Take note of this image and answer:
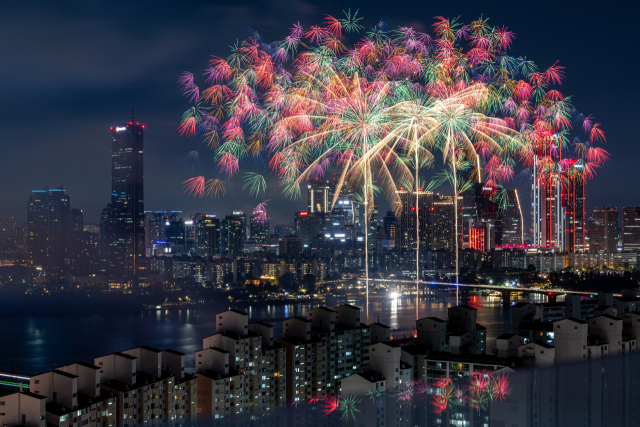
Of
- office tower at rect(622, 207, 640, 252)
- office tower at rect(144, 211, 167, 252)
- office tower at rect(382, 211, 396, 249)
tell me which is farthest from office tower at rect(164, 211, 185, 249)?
office tower at rect(622, 207, 640, 252)

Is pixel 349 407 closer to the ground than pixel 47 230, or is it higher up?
closer to the ground

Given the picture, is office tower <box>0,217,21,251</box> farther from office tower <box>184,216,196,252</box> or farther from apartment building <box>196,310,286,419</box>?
apartment building <box>196,310,286,419</box>

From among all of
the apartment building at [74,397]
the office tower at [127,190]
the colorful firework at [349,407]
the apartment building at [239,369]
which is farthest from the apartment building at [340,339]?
the office tower at [127,190]

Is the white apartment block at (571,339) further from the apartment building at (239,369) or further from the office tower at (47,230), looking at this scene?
the office tower at (47,230)

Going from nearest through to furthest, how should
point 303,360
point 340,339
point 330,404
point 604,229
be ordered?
1. point 330,404
2. point 303,360
3. point 340,339
4. point 604,229

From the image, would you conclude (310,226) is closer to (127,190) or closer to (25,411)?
(127,190)

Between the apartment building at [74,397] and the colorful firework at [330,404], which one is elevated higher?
the apartment building at [74,397]

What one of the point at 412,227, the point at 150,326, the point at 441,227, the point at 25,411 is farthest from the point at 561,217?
the point at 25,411
